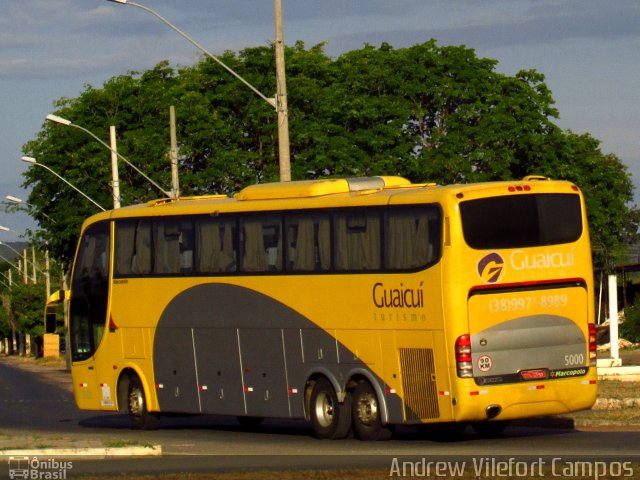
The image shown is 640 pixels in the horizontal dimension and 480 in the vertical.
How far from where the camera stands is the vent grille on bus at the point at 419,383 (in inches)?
811

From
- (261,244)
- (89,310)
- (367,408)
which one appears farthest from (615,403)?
(89,310)

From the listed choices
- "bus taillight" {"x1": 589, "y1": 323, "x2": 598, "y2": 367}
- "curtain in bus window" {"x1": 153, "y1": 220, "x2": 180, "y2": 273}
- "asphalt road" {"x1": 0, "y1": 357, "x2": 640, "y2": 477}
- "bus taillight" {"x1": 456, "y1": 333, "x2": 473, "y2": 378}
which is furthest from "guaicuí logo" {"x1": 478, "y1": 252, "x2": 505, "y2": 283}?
"curtain in bus window" {"x1": 153, "y1": 220, "x2": 180, "y2": 273}

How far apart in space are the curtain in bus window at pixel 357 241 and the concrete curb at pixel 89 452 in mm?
3972

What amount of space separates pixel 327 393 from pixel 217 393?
2.89 metres

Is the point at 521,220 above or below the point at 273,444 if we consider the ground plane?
above

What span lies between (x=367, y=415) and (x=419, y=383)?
136 centimetres

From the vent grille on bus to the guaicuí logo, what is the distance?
125 centimetres

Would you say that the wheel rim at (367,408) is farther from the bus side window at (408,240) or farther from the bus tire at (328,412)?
the bus side window at (408,240)

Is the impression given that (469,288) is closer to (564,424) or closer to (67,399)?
(564,424)

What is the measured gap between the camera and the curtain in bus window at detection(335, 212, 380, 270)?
21.7 metres

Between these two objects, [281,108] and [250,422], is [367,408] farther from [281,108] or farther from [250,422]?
[281,108]

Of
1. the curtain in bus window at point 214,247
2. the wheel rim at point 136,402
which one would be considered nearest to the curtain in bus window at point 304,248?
the curtain in bus window at point 214,247

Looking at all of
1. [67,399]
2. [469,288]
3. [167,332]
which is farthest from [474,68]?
[469,288]

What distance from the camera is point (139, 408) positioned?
2691 cm
